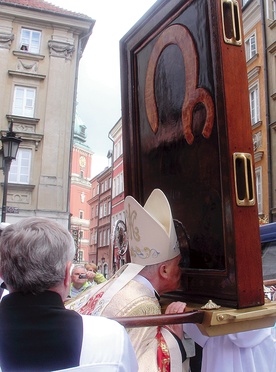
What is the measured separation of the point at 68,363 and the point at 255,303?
723 millimetres

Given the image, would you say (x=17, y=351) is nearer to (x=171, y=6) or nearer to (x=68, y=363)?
(x=68, y=363)

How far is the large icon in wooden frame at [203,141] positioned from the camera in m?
1.50

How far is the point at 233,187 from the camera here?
1.49 m

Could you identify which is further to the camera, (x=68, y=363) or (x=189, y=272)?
(x=189, y=272)

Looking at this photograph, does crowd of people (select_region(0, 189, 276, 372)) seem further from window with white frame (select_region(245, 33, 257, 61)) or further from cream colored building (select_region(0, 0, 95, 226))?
window with white frame (select_region(245, 33, 257, 61))

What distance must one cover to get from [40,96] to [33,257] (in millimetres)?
15763

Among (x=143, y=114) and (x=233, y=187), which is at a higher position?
(x=143, y=114)

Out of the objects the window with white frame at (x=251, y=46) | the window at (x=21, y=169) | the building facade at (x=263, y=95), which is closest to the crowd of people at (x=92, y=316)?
the building facade at (x=263, y=95)

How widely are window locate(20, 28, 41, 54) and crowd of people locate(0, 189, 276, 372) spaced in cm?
1650

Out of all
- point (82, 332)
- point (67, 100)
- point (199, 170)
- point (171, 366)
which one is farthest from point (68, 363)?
point (67, 100)

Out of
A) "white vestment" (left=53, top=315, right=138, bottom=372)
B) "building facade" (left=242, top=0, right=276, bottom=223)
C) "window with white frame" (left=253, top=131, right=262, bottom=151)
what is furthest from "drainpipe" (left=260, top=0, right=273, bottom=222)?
"white vestment" (left=53, top=315, right=138, bottom=372)

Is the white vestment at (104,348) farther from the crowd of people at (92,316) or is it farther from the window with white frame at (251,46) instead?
the window with white frame at (251,46)

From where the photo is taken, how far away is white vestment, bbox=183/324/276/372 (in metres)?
1.71

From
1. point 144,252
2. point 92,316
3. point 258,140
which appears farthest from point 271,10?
point 92,316
